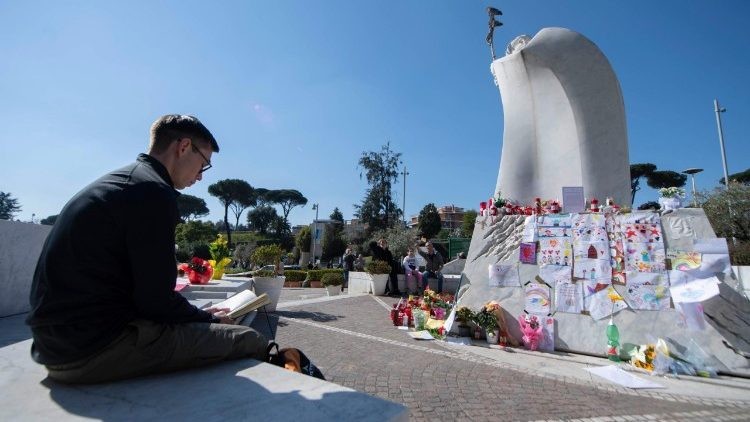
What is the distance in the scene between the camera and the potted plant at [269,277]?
8.70 meters

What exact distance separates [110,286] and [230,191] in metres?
76.3

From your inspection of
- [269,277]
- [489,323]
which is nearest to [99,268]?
[489,323]

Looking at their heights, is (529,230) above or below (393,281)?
above

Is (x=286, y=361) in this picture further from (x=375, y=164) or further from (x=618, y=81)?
(x=375, y=164)

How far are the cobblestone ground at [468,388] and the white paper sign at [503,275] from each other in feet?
4.92

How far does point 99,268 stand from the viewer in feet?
5.06

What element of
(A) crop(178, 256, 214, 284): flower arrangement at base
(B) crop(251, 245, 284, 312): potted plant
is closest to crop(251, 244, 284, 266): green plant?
(B) crop(251, 245, 284, 312): potted plant

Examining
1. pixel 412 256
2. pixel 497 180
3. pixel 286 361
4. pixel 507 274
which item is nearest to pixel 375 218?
pixel 412 256

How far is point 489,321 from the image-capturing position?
6.11m

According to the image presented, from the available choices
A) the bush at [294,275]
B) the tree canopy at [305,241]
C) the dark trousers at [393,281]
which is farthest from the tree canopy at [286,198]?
the dark trousers at [393,281]

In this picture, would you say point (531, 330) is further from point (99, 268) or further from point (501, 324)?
point (99, 268)

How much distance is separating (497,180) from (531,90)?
2505 millimetres

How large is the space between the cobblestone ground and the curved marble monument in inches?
195

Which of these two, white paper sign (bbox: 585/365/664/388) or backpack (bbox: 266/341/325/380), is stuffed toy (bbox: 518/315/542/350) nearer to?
white paper sign (bbox: 585/365/664/388)
